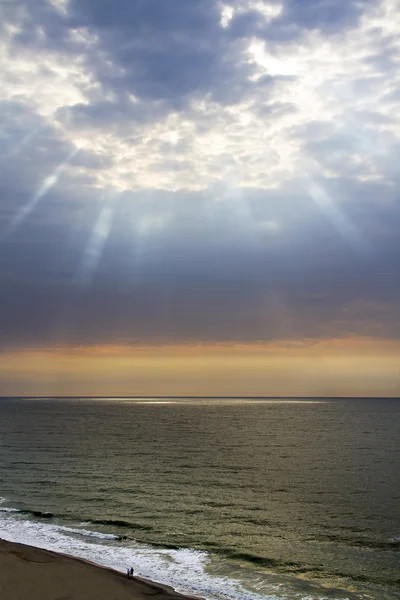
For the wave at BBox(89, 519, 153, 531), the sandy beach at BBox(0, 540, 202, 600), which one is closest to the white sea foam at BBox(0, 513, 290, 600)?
the sandy beach at BBox(0, 540, 202, 600)

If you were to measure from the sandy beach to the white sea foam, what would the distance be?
1.69 metres

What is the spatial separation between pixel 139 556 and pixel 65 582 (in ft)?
20.4

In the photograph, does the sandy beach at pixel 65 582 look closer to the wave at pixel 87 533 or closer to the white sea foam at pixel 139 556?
the white sea foam at pixel 139 556

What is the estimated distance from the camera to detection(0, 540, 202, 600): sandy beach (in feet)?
67.9

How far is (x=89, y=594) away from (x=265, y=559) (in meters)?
11.1

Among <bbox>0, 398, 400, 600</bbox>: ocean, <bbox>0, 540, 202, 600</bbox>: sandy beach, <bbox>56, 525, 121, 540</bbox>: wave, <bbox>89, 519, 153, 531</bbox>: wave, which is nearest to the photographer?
<bbox>0, 540, 202, 600</bbox>: sandy beach

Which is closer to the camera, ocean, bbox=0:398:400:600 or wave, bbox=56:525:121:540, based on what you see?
ocean, bbox=0:398:400:600

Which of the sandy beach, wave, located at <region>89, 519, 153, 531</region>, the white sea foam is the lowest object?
wave, located at <region>89, 519, 153, 531</region>

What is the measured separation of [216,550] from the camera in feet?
94.6

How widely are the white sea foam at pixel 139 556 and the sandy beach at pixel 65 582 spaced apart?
1692mm

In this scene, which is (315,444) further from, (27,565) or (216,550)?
(27,565)

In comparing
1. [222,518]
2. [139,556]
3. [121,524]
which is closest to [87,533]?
[121,524]

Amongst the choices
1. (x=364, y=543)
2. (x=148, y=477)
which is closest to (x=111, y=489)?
(x=148, y=477)

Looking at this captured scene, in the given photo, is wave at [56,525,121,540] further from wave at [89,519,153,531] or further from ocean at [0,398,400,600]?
wave at [89,519,153,531]
